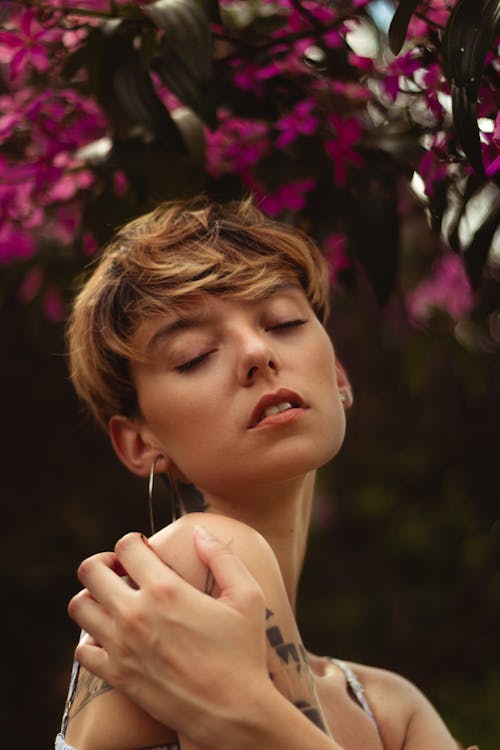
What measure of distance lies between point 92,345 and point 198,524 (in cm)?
41

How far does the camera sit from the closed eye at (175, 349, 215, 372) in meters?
1.61

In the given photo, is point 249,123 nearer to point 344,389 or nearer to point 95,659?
point 344,389

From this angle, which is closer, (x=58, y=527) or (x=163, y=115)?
(x=163, y=115)

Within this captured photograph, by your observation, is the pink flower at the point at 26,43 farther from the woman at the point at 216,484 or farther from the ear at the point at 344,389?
the ear at the point at 344,389

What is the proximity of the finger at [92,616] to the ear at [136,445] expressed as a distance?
0.95ft

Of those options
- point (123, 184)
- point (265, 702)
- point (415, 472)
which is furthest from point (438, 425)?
point (265, 702)

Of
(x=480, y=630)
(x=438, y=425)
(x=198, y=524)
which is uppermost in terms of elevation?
(x=198, y=524)

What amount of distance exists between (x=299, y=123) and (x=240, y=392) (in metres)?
0.75

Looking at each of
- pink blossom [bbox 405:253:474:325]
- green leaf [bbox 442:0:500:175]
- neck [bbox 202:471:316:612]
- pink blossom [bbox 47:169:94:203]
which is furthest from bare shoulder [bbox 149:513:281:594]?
pink blossom [bbox 405:253:474:325]

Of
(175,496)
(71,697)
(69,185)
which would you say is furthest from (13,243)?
(71,697)

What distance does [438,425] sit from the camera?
548 centimetres

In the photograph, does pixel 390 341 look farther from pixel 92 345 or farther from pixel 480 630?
pixel 92 345

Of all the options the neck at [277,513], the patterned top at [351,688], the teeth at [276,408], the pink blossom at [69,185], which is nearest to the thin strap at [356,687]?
the patterned top at [351,688]

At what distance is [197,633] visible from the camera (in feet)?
4.46
